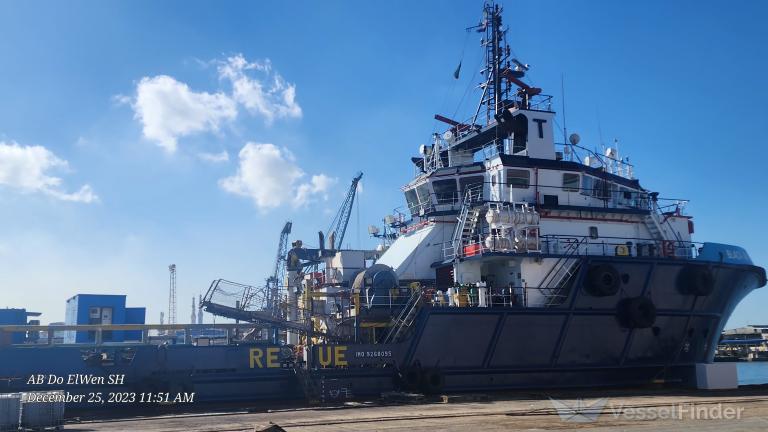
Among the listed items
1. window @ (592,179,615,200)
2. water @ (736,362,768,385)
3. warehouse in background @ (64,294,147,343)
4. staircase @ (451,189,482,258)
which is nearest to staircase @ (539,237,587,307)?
staircase @ (451,189,482,258)

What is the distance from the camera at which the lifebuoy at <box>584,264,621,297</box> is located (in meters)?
19.9

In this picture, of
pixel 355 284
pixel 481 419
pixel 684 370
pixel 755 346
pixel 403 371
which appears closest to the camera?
pixel 481 419

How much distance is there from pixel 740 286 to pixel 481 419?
13.6m

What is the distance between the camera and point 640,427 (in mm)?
12031

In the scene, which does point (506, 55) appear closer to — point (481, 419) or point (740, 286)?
point (740, 286)

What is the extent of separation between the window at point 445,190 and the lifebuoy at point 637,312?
6156mm

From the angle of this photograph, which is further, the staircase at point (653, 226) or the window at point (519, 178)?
the staircase at point (653, 226)

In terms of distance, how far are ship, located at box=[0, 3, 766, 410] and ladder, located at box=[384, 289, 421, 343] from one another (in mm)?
62

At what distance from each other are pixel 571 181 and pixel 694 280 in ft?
15.6

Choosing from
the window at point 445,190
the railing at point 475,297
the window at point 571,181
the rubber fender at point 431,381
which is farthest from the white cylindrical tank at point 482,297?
the window at point 571,181

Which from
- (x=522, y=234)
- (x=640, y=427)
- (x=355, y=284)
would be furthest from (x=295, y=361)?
(x=640, y=427)

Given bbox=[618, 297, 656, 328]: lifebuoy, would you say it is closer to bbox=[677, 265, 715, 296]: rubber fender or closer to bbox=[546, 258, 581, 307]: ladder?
bbox=[677, 265, 715, 296]: rubber fender

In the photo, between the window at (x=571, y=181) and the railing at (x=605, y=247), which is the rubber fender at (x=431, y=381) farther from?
the window at (x=571, y=181)

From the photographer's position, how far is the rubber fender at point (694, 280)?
2109cm
